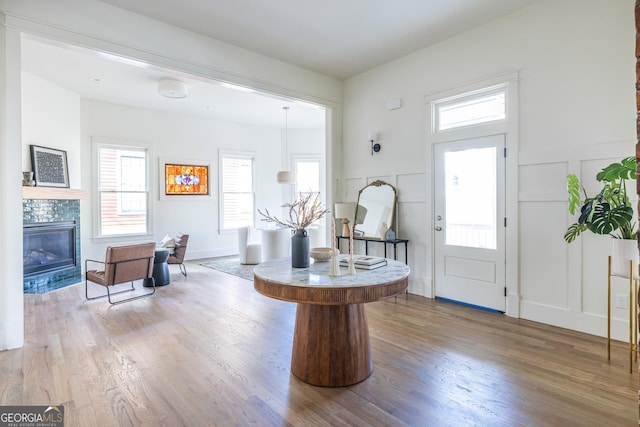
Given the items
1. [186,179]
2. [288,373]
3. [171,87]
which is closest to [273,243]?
[186,179]

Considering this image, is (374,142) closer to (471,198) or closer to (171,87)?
(471,198)

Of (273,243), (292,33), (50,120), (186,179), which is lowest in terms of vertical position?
(273,243)

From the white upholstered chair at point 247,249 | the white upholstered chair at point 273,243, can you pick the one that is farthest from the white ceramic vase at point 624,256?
the white upholstered chair at point 247,249

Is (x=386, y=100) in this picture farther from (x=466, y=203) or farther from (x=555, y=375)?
(x=555, y=375)

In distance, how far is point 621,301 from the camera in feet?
9.56

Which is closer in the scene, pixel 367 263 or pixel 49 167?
pixel 367 263

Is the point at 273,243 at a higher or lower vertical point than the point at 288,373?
higher

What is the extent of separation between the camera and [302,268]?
7.98ft

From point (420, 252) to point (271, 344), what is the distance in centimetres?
239

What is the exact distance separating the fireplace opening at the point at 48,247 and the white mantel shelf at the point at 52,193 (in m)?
0.42

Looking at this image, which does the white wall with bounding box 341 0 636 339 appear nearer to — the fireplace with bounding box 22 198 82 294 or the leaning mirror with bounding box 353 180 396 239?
the leaning mirror with bounding box 353 180 396 239

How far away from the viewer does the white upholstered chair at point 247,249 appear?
6523mm

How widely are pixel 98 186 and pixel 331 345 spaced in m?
5.85

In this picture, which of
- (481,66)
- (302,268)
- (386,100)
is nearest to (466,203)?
(481,66)
